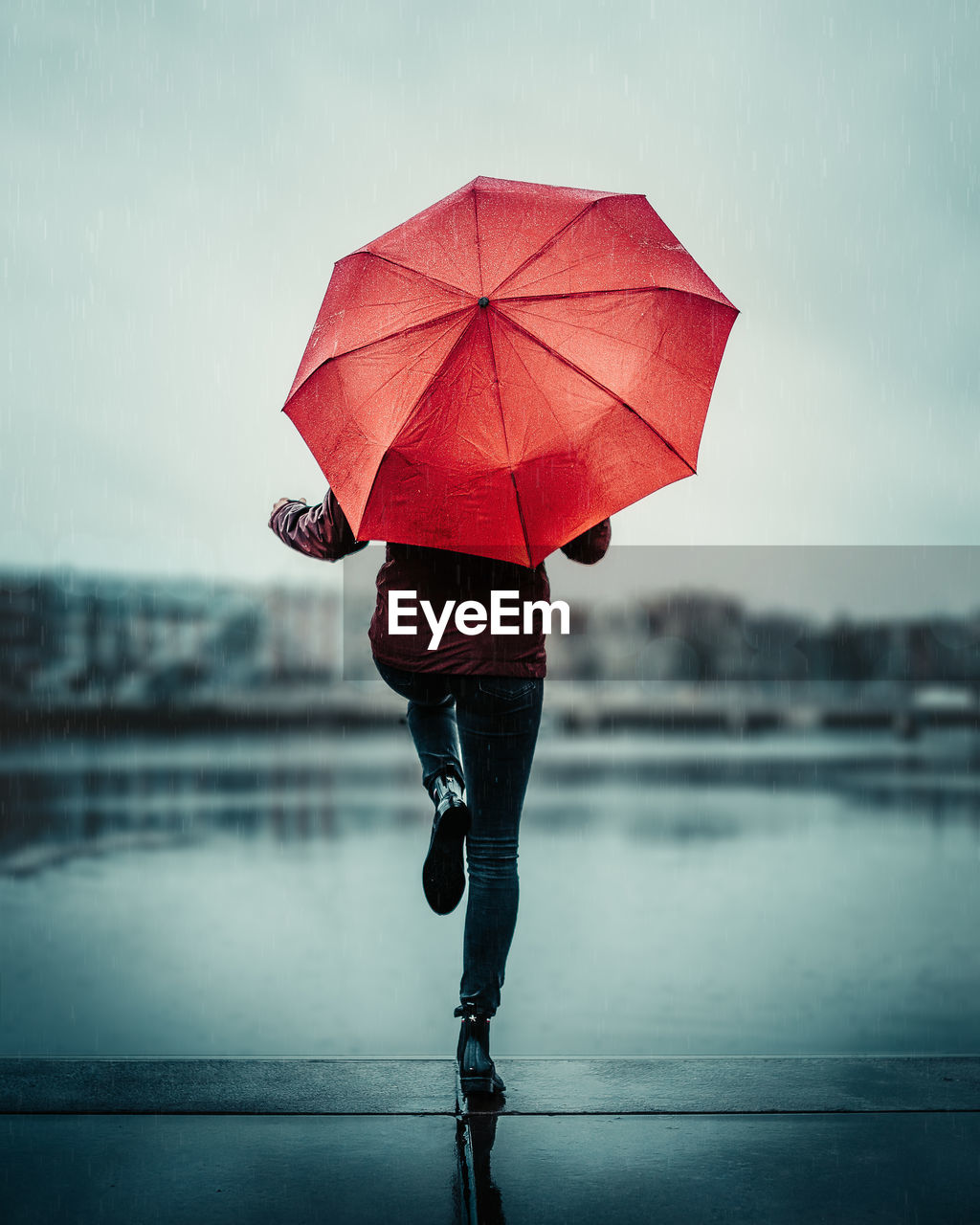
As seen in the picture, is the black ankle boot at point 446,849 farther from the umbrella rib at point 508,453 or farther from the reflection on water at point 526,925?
the reflection on water at point 526,925

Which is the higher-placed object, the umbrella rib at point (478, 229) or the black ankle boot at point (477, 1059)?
the umbrella rib at point (478, 229)

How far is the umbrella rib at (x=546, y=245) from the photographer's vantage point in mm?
2859

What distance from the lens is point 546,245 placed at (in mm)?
Result: 2924

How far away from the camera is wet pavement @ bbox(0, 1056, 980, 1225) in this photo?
2.44m

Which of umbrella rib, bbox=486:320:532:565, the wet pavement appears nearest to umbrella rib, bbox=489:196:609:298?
umbrella rib, bbox=486:320:532:565

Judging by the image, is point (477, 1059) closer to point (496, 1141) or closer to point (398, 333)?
point (496, 1141)

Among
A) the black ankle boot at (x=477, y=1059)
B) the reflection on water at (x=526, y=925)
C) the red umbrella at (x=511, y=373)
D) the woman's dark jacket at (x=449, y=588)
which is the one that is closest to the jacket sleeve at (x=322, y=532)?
the woman's dark jacket at (x=449, y=588)

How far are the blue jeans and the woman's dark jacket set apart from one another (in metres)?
0.04

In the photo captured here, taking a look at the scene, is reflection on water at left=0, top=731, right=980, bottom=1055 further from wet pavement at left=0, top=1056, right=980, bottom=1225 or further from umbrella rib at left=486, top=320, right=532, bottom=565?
umbrella rib at left=486, top=320, right=532, bottom=565

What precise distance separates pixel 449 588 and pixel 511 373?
58cm

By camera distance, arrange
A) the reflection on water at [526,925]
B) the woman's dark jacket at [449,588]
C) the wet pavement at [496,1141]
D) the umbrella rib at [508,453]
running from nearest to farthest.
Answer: the wet pavement at [496,1141] < the umbrella rib at [508,453] < the woman's dark jacket at [449,588] < the reflection on water at [526,925]

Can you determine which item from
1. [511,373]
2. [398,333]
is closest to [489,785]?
[511,373]

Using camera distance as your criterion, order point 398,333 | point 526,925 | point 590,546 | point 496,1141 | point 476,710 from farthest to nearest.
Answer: point 526,925
point 590,546
point 476,710
point 398,333
point 496,1141

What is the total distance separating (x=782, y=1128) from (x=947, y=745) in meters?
20.4
